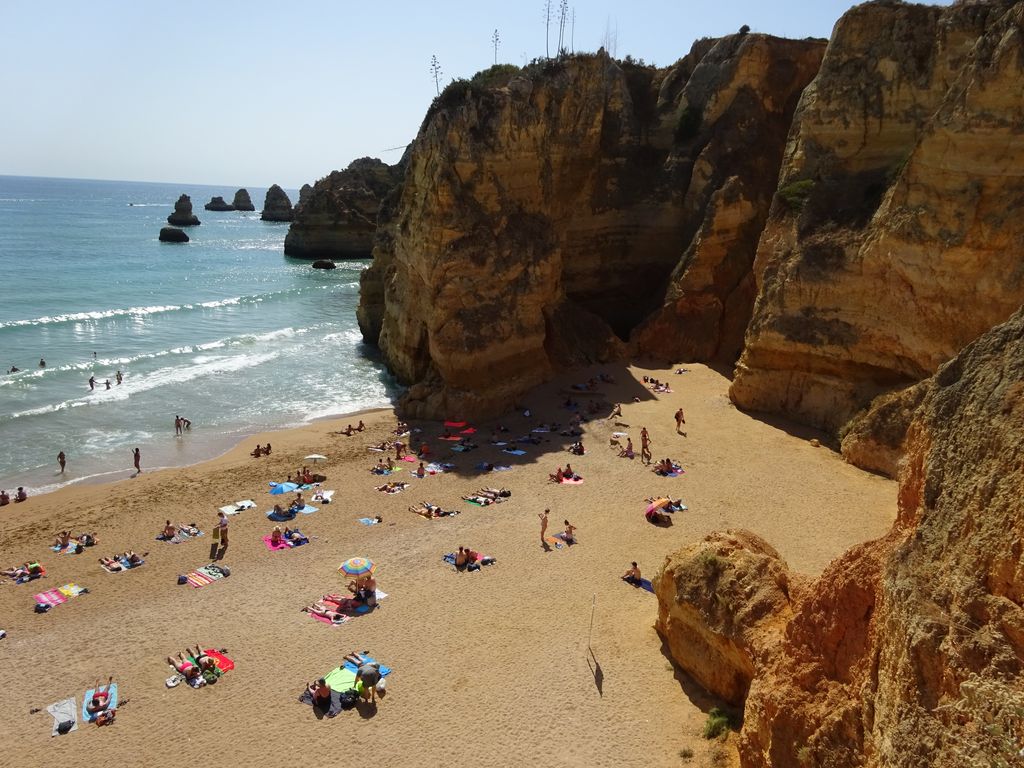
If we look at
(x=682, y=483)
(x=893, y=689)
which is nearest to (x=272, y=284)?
(x=682, y=483)

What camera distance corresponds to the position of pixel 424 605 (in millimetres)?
15633

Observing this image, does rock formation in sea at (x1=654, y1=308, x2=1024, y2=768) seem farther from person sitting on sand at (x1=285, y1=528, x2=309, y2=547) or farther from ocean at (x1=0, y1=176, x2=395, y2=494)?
ocean at (x1=0, y1=176, x2=395, y2=494)

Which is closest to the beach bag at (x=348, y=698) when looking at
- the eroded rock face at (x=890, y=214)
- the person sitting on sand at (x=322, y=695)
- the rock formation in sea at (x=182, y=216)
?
the person sitting on sand at (x=322, y=695)

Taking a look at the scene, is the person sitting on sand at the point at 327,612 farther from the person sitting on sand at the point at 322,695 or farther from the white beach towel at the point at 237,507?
the white beach towel at the point at 237,507

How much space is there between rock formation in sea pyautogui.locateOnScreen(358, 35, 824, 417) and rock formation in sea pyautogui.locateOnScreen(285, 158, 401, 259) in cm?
4527

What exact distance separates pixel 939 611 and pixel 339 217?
3259 inches

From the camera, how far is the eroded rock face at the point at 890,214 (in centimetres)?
1831

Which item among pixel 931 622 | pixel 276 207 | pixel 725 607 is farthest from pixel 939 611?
pixel 276 207

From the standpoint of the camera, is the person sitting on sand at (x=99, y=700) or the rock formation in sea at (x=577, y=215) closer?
the person sitting on sand at (x=99, y=700)

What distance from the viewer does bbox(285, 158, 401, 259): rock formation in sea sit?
268 ft

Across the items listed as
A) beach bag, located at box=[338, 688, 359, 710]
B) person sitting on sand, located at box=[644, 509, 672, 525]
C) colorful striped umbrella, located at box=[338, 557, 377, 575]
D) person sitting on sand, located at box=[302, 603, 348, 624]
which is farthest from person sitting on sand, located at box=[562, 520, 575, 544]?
beach bag, located at box=[338, 688, 359, 710]

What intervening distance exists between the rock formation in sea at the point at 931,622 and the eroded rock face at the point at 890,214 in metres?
13.5

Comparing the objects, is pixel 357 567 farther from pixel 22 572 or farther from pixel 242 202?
pixel 242 202

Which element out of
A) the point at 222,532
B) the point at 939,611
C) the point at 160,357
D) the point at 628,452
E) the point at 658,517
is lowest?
the point at 222,532
